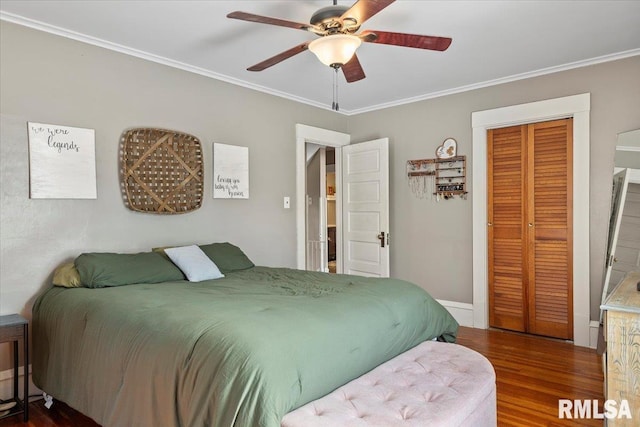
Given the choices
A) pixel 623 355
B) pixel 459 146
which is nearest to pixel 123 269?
pixel 623 355

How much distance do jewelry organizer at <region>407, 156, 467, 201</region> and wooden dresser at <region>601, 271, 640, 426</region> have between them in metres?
2.46

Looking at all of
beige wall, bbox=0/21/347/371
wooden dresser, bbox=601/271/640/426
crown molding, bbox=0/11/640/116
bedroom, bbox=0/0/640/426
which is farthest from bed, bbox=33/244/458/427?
crown molding, bbox=0/11/640/116

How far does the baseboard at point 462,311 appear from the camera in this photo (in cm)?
424

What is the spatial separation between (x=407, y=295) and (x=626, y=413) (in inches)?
45.1

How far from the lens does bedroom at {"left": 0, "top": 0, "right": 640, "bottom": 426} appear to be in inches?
107

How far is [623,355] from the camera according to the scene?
189 cm

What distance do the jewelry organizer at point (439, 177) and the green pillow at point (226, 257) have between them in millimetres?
2198

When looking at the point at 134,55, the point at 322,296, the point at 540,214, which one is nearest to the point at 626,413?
the point at 322,296

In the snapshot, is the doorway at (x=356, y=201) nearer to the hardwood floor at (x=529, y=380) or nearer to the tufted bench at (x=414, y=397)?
the hardwood floor at (x=529, y=380)

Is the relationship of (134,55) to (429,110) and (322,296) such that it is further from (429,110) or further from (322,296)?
(429,110)

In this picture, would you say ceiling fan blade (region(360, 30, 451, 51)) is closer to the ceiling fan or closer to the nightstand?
the ceiling fan

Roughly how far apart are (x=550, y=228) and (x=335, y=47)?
9.25 feet

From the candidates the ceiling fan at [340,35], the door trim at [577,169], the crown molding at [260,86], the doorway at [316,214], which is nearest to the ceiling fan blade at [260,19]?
the ceiling fan at [340,35]

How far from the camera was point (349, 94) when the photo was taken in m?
4.45
